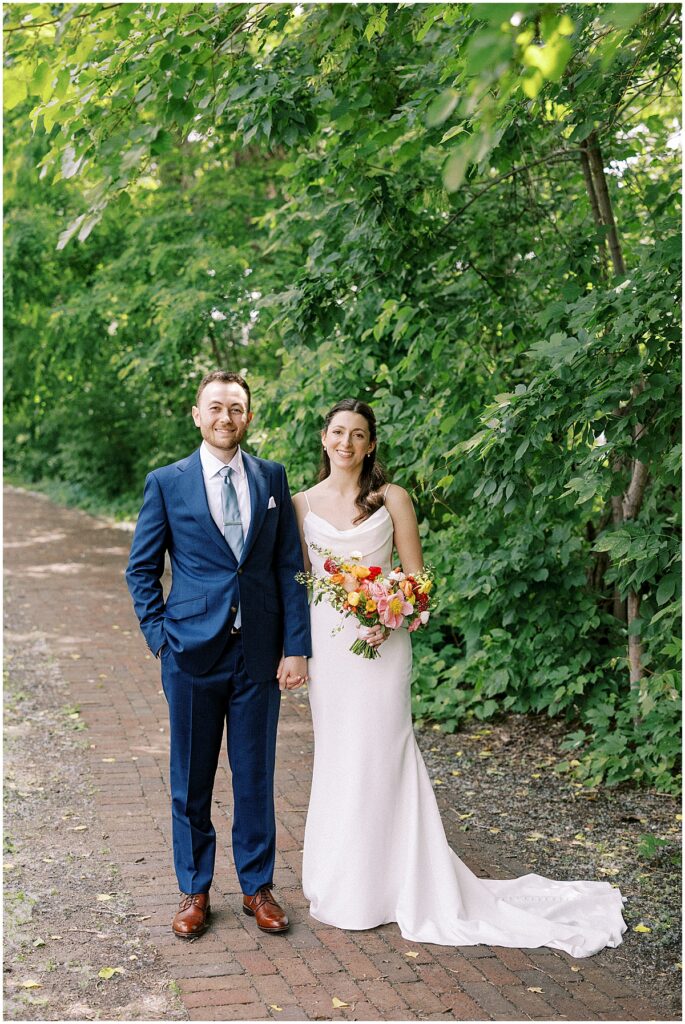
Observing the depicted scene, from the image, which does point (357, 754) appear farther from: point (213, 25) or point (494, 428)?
point (213, 25)

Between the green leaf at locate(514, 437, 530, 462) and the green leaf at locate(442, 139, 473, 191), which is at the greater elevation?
the green leaf at locate(442, 139, 473, 191)

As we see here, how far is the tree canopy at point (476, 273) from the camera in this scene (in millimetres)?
4652

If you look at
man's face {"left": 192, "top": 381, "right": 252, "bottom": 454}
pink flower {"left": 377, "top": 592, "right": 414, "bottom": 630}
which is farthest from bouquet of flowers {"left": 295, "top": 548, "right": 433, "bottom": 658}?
man's face {"left": 192, "top": 381, "right": 252, "bottom": 454}

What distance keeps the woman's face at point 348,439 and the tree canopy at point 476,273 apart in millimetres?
580

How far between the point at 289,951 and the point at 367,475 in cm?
203

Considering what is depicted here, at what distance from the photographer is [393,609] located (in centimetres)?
452

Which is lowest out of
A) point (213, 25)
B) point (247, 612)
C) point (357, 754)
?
point (357, 754)

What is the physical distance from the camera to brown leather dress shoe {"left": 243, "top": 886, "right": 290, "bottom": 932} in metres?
4.49

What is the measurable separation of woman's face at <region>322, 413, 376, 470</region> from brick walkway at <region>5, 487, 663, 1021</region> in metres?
2.00

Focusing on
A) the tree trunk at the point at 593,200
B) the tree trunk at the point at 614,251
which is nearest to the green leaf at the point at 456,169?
the tree trunk at the point at 614,251

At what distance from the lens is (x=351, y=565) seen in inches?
182

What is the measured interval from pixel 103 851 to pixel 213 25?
3.93 m

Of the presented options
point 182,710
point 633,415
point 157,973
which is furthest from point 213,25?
point 157,973

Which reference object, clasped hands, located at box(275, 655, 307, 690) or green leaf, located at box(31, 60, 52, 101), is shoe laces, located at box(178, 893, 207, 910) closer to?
clasped hands, located at box(275, 655, 307, 690)
